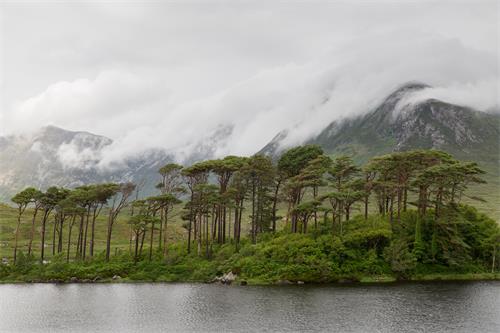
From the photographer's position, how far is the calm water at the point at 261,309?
4788cm

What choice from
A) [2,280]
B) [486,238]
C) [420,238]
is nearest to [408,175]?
[420,238]

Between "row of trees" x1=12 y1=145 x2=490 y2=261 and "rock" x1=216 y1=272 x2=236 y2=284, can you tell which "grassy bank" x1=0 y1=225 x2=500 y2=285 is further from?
"row of trees" x1=12 y1=145 x2=490 y2=261

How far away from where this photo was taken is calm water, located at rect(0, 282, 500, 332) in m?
47.9

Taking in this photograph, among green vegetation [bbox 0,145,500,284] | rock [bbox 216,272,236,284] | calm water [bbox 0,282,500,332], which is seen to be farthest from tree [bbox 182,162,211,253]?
calm water [bbox 0,282,500,332]

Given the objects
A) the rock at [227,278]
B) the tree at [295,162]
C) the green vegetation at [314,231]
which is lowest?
the rock at [227,278]

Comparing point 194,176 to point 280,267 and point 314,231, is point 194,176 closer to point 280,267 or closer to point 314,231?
point 314,231

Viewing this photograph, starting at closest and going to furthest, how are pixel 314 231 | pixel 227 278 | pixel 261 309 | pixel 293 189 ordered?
1. pixel 261 309
2. pixel 227 278
3. pixel 314 231
4. pixel 293 189

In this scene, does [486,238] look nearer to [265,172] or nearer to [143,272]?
[265,172]

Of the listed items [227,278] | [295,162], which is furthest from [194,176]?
[227,278]

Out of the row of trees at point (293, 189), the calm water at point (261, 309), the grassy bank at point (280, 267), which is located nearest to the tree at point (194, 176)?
the row of trees at point (293, 189)

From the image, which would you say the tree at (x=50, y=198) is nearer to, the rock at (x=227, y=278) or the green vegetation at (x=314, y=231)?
the green vegetation at (x=314, y=231)

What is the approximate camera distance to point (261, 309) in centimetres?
5662

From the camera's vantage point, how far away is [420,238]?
302 ft

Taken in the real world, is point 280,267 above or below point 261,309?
Answer: above
